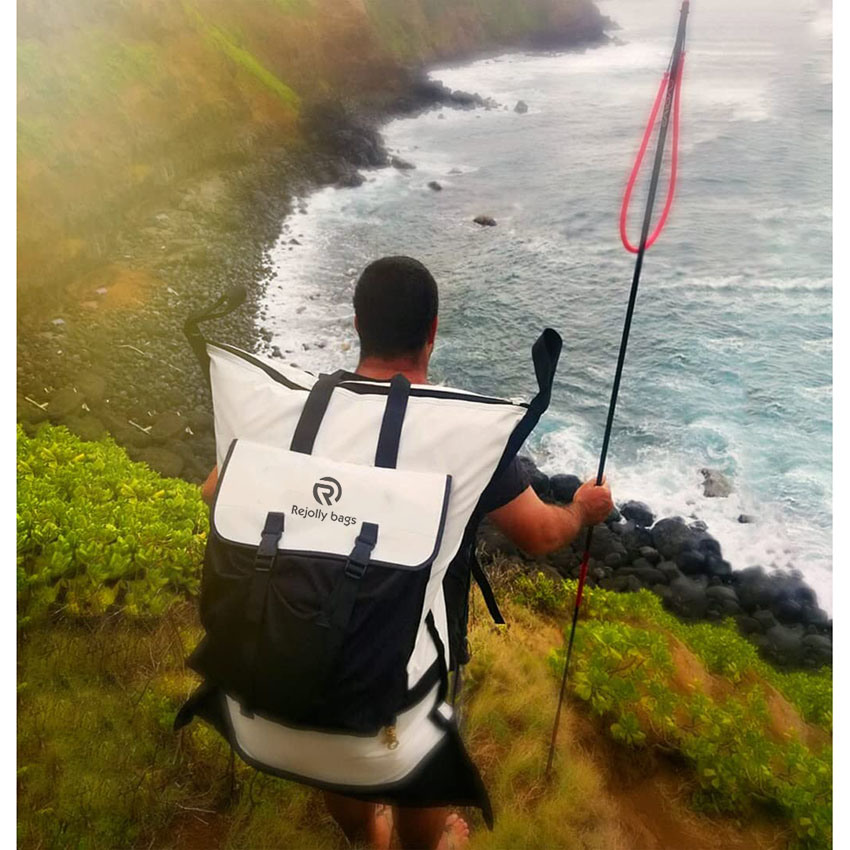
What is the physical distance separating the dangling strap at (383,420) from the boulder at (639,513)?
164 centimetres

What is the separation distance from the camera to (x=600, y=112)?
98.6 inches

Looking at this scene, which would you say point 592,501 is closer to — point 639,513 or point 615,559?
point 639,513

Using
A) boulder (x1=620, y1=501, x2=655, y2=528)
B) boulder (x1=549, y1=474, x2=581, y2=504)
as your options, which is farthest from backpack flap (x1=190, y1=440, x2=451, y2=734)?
boulder (x1=620, y1=501, x2=655, y2=528)

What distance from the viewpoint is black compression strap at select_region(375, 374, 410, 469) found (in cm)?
111

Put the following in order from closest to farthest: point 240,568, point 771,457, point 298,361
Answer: point 240,568
point 771,457
point 298,361

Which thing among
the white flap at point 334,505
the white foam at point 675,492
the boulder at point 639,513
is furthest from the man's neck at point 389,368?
the boulder at point 639,513

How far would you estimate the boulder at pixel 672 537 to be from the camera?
8.10 feet

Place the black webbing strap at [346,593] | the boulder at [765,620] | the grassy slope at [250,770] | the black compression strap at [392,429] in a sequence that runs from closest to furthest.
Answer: the black webbing strap at [346,593] → the black compression strap at [392,429] → the grassy slope at [250,770] → the boulder at [765,620]

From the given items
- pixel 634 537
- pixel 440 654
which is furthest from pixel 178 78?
pixel 634 537

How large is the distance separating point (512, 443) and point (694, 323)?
173 cm

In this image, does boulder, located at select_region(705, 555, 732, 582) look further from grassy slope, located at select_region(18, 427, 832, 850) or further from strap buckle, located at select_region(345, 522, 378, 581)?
strap buckle, located at select_region(345, 522, 378, 581)

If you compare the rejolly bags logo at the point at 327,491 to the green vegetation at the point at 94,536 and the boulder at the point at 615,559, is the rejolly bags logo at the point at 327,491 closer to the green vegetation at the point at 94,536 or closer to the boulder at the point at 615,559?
the green vegetation at the point at 94,536

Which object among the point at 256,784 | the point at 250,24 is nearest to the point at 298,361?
the point at 250,24
